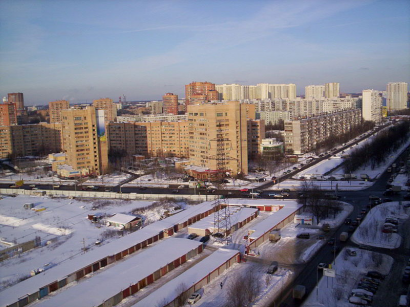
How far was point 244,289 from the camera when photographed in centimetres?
561

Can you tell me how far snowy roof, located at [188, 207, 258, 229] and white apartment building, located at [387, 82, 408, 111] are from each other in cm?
3751

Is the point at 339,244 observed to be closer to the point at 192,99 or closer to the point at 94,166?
the point at 94,166

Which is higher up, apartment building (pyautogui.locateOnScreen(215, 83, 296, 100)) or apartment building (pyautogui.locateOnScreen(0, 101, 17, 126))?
apartment building (pyautogui.locateOnScreen(215, 83, 296, 100))

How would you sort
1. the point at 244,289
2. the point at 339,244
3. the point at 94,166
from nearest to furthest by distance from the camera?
the point at 244,289
the point at 339,244
the point at 94,166

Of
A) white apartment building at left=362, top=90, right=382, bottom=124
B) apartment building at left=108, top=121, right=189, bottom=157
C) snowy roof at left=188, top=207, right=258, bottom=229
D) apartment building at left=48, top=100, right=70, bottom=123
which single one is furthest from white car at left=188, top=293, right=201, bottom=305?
white apartment building at left=362, top=90, right=382, bottom=124

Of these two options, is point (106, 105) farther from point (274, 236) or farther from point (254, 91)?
point (274, 236)

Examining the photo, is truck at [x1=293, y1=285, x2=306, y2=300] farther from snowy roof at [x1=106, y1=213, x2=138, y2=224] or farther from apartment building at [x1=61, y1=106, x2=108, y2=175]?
apartment building at [x1=61, y1=106, x2=108, y2=175]

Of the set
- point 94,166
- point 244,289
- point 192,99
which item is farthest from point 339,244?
point 192,99

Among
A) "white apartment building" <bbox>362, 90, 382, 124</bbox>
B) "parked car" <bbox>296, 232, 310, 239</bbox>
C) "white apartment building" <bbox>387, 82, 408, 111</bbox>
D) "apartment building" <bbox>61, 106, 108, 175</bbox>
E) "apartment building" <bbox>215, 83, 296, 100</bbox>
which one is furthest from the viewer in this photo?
"apartment building" <bbox>215, 83, 296, 100</bbox>

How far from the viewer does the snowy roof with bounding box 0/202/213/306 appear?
5.99 m

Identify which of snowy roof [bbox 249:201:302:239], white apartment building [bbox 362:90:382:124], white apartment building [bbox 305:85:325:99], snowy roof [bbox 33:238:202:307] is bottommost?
snowy roof [bbox 33:238:202:307]

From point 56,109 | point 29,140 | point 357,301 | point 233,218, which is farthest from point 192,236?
point 56,109

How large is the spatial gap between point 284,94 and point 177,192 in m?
35.8

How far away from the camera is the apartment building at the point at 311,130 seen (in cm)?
2022
